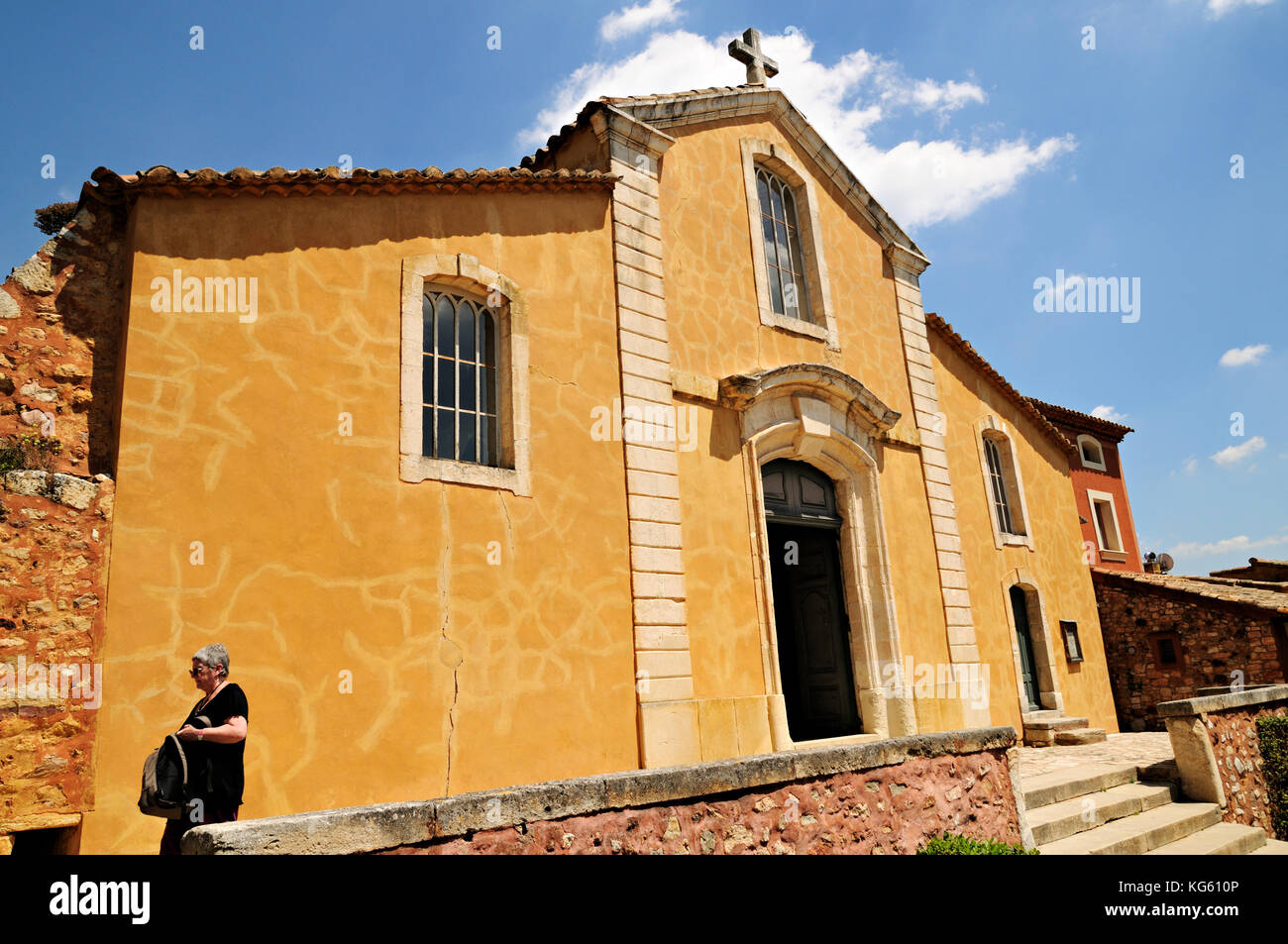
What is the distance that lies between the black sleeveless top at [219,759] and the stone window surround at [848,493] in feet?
18.7

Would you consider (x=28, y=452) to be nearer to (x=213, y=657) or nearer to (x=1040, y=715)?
(x=213, y=657)

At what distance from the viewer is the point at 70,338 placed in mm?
5879

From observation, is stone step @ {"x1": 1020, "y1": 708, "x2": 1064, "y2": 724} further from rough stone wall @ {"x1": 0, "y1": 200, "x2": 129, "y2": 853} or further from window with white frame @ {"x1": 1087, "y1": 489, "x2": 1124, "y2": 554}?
rough stone wall @ {"x1": 0, "y1": 200, "x2": 129, "y2": 853}

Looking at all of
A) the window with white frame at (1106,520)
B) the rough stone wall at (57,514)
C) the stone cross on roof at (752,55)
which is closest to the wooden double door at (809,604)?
the stone cross on roof at (752,55)

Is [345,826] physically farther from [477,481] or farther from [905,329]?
[905,329]

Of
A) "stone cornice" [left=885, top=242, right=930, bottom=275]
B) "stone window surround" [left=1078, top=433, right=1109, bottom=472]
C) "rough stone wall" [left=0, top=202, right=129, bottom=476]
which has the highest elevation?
"stone cornice" [left=885, top=242, right=930, bottom=275]

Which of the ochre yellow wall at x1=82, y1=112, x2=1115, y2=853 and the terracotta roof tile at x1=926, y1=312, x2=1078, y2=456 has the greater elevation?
the terracotta roof tile at x1=926, y1=312, x2=1078, y2=456

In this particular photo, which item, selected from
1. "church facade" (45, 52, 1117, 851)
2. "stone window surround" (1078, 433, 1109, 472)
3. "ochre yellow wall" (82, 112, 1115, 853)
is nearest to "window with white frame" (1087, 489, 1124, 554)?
"stone window surround" (1078, 433, 1109, 472)

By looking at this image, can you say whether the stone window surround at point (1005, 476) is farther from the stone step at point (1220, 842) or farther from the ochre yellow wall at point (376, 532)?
the ochre yellow wall at point (376, 532)

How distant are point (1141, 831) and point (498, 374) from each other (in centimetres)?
731

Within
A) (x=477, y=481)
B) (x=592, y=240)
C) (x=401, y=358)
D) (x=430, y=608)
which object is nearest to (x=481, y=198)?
(x=592, y=240)

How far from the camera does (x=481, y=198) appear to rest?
7.62 m

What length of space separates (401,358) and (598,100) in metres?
3.98

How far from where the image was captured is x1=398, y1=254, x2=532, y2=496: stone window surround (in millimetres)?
6715
